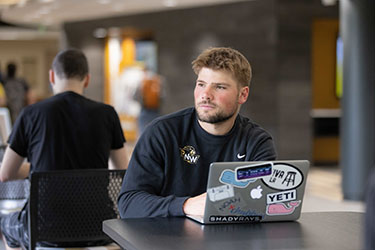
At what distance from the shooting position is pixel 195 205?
2.15 m

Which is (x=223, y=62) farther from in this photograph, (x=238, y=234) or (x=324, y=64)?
(x=324, y=64)

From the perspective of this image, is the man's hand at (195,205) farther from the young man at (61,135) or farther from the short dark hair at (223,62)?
the young man at (61,135)

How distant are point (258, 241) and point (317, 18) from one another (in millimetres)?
9251

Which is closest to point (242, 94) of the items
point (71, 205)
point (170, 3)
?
point (71, 205)

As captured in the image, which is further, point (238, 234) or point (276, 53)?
point (276, 53)

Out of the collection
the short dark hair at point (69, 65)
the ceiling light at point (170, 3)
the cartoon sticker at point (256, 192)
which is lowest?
the cartoon sticker at point (256, 192)

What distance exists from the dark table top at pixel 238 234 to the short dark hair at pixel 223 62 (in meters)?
0.54

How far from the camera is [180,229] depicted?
201 centimetres

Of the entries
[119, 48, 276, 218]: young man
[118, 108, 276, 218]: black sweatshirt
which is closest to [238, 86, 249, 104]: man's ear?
[119, 48, 276, 218]: young man

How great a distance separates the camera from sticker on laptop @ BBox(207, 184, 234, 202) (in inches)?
78.3

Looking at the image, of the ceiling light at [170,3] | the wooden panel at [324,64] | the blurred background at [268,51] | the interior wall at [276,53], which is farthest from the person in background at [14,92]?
the wooden panel at [324,64]

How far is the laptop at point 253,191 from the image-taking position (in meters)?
1.98

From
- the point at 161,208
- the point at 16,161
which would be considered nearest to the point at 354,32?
the point at 16,161

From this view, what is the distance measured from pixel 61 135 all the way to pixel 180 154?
38.5 inches
